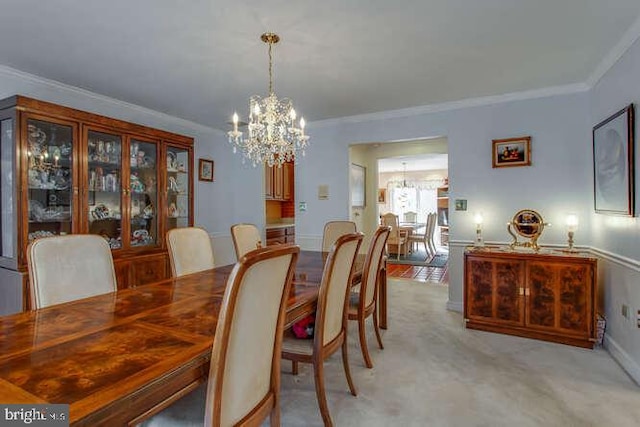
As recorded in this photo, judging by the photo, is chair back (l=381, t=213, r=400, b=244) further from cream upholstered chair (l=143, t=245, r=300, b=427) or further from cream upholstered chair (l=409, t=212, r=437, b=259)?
cream upholstered chair (l=143, t=245, r=300, b=427)

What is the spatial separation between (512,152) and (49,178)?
4207 millimetres

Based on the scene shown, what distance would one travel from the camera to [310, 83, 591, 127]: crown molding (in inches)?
124

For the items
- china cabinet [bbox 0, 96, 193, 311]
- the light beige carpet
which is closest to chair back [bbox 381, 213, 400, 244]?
the light beige carpet

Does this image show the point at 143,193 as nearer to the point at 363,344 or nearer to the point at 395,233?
the point at 363,344

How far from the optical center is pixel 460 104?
359 cm

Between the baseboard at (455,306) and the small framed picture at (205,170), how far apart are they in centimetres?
348

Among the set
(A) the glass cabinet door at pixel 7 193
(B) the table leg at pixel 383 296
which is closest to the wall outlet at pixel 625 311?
(B) the table leg at pixel 383 296

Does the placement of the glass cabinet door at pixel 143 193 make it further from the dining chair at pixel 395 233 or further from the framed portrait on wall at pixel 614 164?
the dining chair at pixel 395 233

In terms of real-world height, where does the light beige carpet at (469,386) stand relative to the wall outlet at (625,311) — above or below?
below

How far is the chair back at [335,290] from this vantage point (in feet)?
5.41

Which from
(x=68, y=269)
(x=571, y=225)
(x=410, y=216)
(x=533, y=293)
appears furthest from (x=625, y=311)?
(x=410, y=216)

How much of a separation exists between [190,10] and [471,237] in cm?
321

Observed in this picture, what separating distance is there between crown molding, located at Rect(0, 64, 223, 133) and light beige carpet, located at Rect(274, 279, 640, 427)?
3.12 m

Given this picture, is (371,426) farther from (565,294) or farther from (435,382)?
(565,294)
